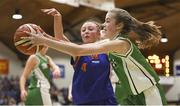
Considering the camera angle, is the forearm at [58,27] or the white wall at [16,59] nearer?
the forearm at [58,27]

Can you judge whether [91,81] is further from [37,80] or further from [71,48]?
[37,80]

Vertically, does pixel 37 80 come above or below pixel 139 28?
below

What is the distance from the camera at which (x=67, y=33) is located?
588 centimetres

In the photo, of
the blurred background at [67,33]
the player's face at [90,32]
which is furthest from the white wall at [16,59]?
the player's face at [90,32]

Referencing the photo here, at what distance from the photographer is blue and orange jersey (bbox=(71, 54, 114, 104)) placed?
3.21 m

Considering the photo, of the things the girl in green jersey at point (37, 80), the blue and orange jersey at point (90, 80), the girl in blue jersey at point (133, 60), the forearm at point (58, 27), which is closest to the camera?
the girl in blue jersey at point (133, 60)

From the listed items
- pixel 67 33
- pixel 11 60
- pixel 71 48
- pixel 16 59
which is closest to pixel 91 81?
pixel 71 48

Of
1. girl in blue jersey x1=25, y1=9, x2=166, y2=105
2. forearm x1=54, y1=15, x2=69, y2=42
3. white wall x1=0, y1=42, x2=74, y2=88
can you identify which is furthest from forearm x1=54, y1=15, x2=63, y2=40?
white wall x1=0, y1=42, x2=74, y2=88

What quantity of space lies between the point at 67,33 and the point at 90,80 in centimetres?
270

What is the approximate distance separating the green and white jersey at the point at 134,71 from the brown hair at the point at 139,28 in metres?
0.10

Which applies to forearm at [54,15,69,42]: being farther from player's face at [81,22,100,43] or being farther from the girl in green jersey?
the girl in green jersey

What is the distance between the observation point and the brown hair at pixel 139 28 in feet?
9.05

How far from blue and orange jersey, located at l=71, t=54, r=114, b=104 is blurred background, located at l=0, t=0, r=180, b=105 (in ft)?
2.40

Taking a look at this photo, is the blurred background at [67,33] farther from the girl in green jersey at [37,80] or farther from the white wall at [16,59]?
the girl in green jersey at [37,80]
